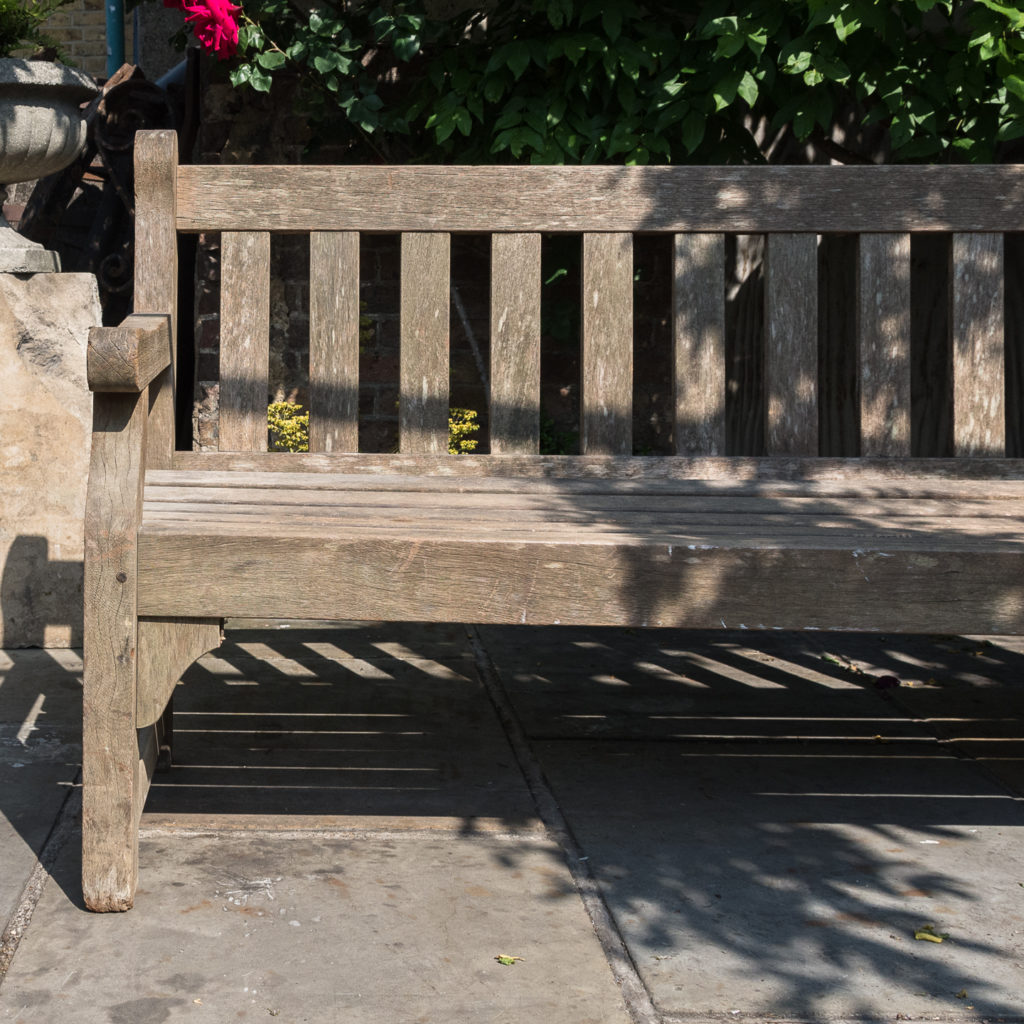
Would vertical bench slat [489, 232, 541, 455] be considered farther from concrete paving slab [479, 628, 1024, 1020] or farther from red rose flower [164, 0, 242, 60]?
red rose flower [164, 0, 242, 60]

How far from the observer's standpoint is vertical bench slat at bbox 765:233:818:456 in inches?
101

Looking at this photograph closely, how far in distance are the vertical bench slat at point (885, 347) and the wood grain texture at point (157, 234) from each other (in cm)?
133

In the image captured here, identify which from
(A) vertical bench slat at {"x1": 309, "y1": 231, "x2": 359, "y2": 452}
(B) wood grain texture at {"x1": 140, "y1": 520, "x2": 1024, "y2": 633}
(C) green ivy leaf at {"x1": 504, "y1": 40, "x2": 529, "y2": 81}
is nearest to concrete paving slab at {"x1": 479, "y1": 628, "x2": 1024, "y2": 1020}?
(B) wood grain texture at {"x1": 140, "y1": 520, "x2": 1024, "y2": 633}

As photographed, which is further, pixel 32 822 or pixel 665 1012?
pixel 32 822

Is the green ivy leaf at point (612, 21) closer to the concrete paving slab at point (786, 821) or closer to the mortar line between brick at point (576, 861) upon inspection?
the concrete paving slab at point (786, 821)

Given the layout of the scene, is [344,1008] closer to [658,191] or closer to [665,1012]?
[665,1012]

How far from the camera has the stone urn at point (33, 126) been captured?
3.25 meters

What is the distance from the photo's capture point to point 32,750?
2.51 meters

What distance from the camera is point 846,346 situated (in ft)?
13.7

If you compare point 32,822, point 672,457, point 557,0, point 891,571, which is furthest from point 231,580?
point 557,0

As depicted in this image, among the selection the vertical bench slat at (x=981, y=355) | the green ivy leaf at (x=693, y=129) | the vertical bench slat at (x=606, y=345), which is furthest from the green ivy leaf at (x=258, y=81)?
the vertical bench slat at (x=981, y=355)

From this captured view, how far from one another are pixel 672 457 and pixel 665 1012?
1.24m

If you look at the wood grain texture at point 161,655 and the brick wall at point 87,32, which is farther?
the brick wall at point 87,32

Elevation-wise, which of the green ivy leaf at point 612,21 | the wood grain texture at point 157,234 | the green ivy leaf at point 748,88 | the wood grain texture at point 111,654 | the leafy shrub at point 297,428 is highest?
the green ivy leaf at point 612,21
